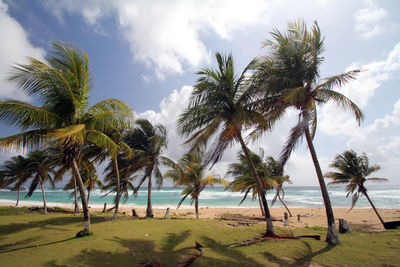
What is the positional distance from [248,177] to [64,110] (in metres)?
14.9

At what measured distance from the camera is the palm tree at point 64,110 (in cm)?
602

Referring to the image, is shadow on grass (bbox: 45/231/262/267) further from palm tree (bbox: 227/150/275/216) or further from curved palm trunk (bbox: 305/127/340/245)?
palm tree (bbox: 227/150/275/216)

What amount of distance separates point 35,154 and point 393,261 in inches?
968

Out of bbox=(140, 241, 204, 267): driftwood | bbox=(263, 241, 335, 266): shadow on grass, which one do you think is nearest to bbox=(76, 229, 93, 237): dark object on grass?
bbox=(140, 241, 204, 267): driftwood

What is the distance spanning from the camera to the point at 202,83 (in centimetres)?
880

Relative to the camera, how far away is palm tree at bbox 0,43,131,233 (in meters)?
6.02

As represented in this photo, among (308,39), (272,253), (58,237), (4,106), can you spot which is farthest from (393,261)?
(4,106)

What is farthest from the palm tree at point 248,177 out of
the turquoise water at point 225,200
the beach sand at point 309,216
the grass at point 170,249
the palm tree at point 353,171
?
the turquoise water at point 225,200

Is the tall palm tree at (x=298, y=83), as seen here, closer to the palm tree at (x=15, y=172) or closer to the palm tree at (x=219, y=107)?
the palm tree at (x=219, y=107)

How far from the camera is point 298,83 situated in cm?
789

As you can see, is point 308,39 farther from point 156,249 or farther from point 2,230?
point 2,230

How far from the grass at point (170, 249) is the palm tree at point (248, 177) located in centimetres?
771

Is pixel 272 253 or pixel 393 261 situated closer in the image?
pixel 393 261

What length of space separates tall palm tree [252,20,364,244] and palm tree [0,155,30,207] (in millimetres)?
22699
